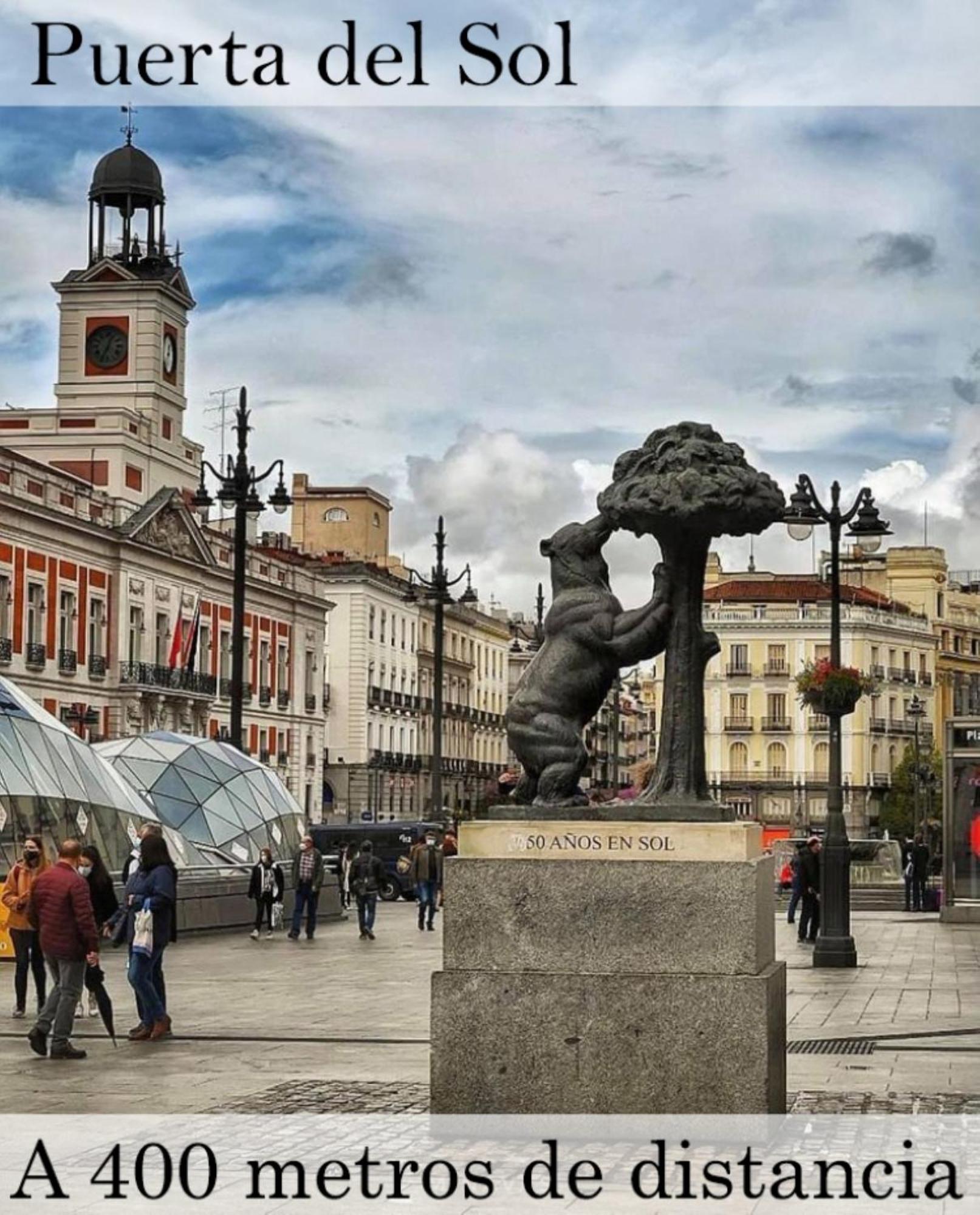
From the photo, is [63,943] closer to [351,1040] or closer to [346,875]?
[351,1040]

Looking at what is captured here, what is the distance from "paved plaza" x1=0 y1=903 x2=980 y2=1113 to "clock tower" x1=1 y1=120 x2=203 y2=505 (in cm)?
4604

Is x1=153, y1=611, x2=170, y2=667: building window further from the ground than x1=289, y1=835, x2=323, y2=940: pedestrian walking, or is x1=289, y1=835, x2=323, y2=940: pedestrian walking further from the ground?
x1=153, y1=611, x2=170, y2=667: building window

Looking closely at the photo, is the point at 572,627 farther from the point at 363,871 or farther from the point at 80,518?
the point at 80,518

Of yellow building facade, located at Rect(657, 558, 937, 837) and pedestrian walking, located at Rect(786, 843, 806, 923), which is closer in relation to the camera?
pedestrian walking, located at Rect(786, 843, 806, 923)

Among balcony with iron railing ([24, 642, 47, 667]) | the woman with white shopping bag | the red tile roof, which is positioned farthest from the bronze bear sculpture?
the red tile roof

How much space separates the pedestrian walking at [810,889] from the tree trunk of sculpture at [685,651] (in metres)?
18.7

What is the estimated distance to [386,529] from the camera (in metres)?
111

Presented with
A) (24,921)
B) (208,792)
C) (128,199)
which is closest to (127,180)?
(128,199)

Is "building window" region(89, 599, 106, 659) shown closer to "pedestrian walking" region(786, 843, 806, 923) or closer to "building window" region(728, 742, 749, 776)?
"pedestrian walking" region(786, 843, 806, 923)

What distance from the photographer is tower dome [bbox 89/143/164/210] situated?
254 feet

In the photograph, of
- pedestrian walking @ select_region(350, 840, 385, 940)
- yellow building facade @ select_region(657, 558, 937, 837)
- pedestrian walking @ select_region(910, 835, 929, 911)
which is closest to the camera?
pedestrian walking @ select_region(350, 840, 385, 940)

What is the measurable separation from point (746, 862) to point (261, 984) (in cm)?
1258

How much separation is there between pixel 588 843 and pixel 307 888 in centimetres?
2126

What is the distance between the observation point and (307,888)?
103 ft
